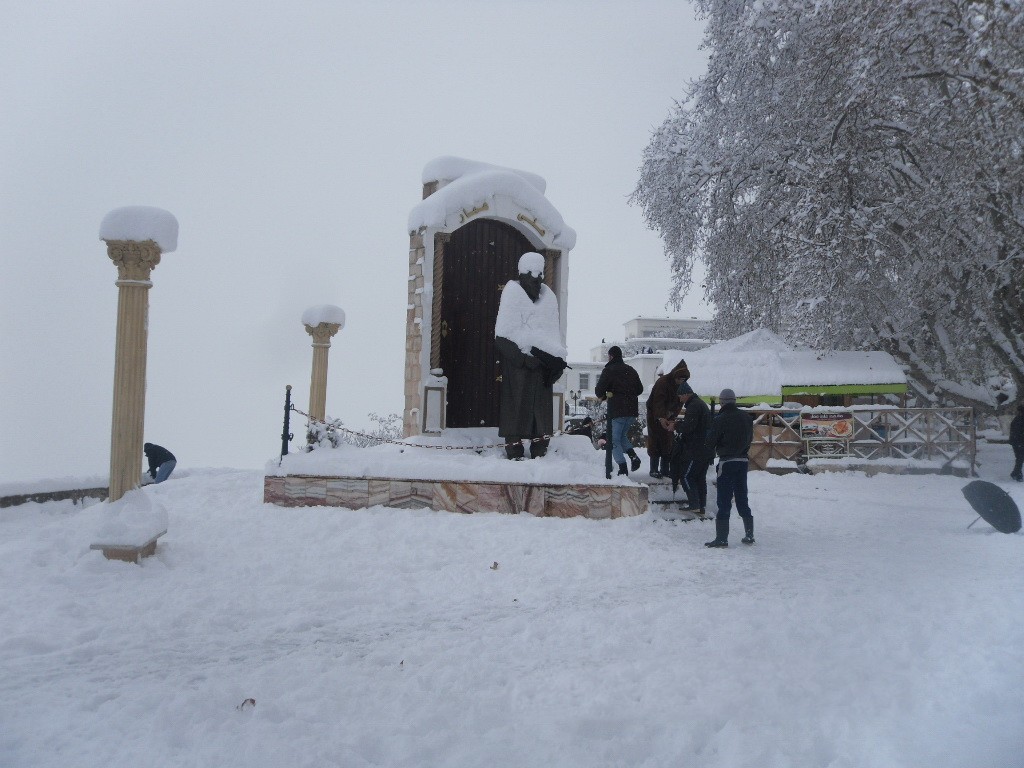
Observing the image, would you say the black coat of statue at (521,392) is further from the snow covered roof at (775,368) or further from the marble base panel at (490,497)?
the snow covered roof at (775,368)

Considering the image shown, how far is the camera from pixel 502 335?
29.2 feet

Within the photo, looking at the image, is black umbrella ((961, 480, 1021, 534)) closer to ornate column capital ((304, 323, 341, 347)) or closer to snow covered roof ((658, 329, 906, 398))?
snow covered roof ((658, 329, 906, 398))

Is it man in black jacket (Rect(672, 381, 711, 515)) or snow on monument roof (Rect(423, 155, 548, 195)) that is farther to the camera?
snow on monument roof (Rect(423, 155, 548, 195))

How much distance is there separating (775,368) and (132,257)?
47.9ft

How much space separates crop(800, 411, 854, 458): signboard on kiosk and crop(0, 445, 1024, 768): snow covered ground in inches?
308

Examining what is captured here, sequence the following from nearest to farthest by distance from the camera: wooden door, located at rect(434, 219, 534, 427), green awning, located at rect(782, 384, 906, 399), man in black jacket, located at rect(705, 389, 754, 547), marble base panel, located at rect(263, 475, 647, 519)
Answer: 1. man in black jacket, located at rect(705, 389, 754, 547)
2. marble base panel, located at rect(263, 475, 647, 519)
3. wooden door, located at rect(434, 219, 534, 427)
4. green awning, located at rect(782, 384, 906, 399)

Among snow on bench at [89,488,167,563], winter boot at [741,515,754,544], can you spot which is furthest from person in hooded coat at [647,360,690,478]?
snow on bench at [89,488,167,563]

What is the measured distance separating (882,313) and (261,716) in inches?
677

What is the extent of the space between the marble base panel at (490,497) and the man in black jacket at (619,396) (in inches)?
34.2

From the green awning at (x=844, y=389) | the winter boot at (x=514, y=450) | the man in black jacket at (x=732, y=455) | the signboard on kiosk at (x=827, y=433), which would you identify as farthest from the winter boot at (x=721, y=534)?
the green awning at (x=844, y=389)

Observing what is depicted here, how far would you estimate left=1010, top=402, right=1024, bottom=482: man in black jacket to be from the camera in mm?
11953

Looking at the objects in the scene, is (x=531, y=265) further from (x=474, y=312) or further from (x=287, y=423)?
(x=287, y=423)

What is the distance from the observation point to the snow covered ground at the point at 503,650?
9.00 feet

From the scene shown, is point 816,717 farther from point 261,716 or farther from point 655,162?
point 655,162
